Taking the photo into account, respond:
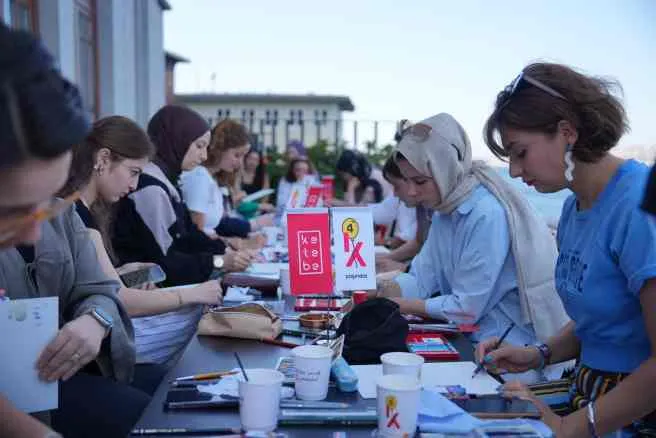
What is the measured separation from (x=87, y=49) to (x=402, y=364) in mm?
6350

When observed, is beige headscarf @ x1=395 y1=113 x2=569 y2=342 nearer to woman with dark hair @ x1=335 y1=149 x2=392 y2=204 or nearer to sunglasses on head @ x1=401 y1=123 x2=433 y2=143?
sunglasses on head @ x1=401 y1=123 x2=433 y2=143

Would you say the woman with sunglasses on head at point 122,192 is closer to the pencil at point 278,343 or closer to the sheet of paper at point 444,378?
the pencil at point 278,343

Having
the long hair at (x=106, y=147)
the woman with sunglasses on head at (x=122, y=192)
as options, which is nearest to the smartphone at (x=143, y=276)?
the woman with sunglasses on head at (x=122, y=192)

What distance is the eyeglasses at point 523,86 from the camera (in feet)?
5.59

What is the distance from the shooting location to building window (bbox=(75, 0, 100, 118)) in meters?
6.40

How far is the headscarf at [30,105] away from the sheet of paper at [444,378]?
935 mm

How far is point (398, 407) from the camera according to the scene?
1.20 m

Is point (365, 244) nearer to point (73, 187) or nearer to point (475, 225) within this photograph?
point (475, 225)

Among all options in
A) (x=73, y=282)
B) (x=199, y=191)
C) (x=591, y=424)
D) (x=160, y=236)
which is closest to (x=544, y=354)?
(x=591, y=424)

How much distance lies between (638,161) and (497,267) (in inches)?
26.8

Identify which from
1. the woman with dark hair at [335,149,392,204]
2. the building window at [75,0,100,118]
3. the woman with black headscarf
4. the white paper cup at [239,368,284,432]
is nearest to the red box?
the white paper cup at [239,368,284,432]

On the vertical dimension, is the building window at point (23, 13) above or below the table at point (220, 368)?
above

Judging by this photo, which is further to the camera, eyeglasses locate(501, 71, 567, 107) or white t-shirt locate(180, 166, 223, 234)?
white t-shirt locate(180, 166, 223, 234)

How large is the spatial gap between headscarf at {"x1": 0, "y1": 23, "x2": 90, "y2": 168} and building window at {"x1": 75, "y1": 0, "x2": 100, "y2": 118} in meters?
5.85
